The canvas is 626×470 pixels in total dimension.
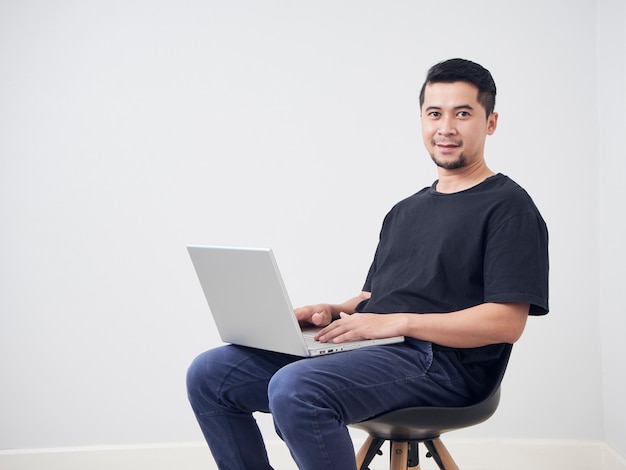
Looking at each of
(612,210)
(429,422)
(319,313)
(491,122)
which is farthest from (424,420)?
(612,210)

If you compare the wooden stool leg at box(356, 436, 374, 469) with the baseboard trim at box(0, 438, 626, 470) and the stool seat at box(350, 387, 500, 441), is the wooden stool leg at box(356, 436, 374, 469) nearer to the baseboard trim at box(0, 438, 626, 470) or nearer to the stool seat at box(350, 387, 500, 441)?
the stool seat at box(350, 387, 500, 441)

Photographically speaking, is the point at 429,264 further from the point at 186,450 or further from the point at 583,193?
the point at 186,450

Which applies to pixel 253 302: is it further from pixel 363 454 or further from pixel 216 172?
pixel 216 172

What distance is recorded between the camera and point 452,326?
154 centimetres

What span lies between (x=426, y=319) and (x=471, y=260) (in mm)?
166

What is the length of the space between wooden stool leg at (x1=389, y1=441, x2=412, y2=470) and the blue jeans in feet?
0.45

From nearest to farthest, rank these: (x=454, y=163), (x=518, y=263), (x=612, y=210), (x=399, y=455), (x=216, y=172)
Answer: (x=518, y=263) → (x=399, y=455) → (x=454, y=163) → (x=612, y=210) → (x=216, y=172)

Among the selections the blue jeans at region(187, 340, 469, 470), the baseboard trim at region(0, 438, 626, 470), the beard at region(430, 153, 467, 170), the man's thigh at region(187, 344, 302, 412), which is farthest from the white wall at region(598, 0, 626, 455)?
the man's thigh at region(187, 344, 302, 412)

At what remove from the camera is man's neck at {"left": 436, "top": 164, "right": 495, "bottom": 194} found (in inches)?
69.6

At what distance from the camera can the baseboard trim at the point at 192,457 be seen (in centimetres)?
266

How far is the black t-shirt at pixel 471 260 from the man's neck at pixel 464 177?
0.04m

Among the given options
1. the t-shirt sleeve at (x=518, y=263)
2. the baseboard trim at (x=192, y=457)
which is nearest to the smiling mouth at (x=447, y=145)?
the t-shirt sleeve at (x=518, y=263)

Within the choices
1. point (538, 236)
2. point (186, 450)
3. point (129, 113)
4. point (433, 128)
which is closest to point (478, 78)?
point (433, 128)

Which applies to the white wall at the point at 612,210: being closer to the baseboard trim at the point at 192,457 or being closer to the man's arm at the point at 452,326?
the baseboard trim at the point at 192,457
